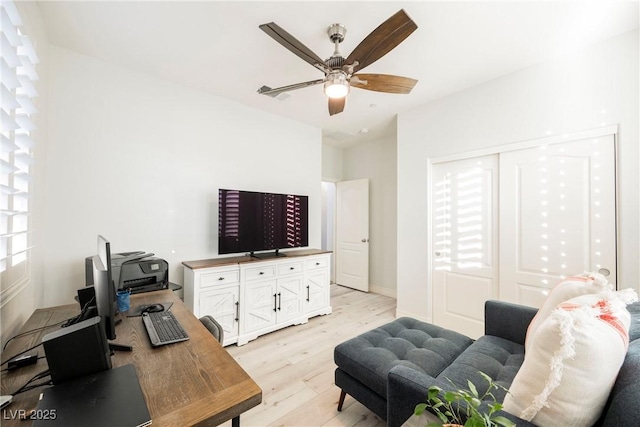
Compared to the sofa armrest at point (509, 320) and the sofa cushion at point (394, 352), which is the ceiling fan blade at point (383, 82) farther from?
the sofa cushion at point (394, 352)

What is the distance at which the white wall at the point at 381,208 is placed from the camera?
4.38 m

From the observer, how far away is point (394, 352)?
1.67 m

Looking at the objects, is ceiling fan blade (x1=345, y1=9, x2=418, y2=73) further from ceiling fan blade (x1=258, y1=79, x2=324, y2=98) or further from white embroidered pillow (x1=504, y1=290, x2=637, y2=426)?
white embroidered pillow (x1=504, y1=290, x2=637, y2=426)

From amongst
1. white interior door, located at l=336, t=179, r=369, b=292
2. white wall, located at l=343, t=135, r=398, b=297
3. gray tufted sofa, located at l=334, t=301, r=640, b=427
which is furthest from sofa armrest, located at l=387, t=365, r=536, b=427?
white interior door, located at l=336, t=179, r=369, b=292

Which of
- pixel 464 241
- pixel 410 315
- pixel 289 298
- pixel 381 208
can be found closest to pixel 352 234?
pixel 381 208

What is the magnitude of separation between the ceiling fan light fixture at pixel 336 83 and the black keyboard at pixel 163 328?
179cm

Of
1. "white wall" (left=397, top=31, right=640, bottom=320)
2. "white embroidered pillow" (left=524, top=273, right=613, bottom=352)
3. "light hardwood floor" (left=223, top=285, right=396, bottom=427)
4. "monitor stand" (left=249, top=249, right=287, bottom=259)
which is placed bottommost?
"light hardwood floor" (left=223, top=285, right=396, bottom=427)

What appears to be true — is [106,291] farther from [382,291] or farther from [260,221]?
[382,291]

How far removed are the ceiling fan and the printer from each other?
67.3 inches

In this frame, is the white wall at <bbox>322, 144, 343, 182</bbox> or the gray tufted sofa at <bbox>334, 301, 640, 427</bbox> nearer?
the gray tufted sofa at <bbox>334, 301, 640, 427</bbox>

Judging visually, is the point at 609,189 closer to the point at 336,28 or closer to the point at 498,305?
the point at 498,305

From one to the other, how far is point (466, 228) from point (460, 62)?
5.58ft

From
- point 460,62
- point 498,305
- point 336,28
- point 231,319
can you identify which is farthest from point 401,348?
point 460,62

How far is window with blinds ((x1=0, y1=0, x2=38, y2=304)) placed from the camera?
1080 mm
